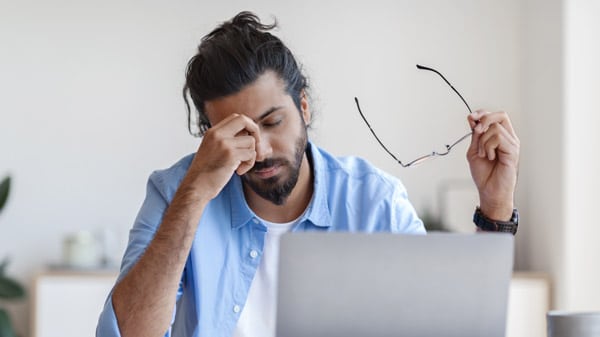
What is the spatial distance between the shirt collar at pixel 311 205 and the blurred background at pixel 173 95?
2320mm

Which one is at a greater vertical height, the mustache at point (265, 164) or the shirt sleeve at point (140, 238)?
the mustache at point (265, 164)

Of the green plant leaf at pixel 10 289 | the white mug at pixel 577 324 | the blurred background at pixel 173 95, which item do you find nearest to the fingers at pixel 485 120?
the white mug at pixel 577 324

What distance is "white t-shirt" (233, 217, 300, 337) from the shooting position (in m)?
2.04

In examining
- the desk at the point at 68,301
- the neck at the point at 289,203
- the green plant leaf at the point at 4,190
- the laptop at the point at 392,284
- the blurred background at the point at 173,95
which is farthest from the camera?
the blurred background at the point at 173,95

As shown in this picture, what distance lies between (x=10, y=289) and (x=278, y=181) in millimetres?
2529

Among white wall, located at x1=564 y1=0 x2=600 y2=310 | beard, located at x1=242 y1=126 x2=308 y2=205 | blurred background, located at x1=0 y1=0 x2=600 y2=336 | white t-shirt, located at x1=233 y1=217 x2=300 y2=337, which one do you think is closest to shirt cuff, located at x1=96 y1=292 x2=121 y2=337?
white t-shirt, located at x1=233 y1=217 x2=300 y2=337

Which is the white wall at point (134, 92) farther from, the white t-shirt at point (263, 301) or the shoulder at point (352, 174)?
the white t-shirt at point (263, 301)

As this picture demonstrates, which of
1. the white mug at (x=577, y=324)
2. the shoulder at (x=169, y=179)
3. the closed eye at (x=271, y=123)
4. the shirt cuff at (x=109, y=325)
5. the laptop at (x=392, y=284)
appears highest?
the closed eye at (x=271, y=123)

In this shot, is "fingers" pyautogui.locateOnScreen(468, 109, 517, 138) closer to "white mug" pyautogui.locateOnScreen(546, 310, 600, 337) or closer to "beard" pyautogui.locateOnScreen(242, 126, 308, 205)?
"beard" pyautogui.locateOnScreen(242, 126, 308, 205)

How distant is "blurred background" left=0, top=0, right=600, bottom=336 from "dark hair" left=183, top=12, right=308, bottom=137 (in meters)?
2.28

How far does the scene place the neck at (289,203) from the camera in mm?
2176

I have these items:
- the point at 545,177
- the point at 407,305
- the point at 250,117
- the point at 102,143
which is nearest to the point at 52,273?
the point at 102,143

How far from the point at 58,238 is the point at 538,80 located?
90.1 inches

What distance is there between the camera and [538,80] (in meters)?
4.46
